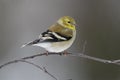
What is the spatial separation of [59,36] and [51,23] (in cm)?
82

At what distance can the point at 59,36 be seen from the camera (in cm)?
109

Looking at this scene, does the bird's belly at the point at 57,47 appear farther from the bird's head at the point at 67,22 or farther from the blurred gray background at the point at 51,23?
the blurred gray background at the point at 51,23

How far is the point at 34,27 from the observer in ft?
6.26

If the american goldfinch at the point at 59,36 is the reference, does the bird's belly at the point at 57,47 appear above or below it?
below

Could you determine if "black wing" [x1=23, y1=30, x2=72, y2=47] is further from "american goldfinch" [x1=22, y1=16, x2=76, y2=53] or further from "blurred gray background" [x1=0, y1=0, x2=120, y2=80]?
"blurred gray background" [x1=0, y1=0, x2=120, y2=80]

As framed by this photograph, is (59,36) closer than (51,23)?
Yes

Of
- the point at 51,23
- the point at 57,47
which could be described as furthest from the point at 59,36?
the point at 51,23

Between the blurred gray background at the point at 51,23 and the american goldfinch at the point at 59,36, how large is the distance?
2.20 ft

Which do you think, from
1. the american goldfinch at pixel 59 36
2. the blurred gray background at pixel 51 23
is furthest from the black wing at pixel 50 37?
the blurred gray background at pixel 51 23

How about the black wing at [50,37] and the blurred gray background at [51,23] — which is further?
the blurred gray background at [51,23]

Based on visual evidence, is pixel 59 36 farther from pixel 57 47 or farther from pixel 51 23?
pixel 51 23

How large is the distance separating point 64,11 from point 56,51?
934 mm

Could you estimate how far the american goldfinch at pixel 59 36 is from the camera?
105 centimetres

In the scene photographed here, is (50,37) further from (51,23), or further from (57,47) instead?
(51,23)
